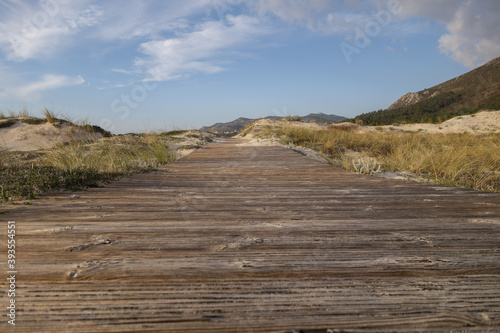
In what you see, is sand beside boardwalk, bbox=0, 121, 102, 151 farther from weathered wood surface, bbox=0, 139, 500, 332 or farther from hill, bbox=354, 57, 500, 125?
hill, bbox=354, 57, 500, 125

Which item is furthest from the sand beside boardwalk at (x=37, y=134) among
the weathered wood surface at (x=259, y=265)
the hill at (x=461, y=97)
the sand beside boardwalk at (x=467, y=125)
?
the hill at (x=461, y=97)

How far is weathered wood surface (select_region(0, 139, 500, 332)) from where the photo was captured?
0.92 metres

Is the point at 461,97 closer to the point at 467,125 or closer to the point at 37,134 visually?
the point at 467,125

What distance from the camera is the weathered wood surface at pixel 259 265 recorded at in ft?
3.03

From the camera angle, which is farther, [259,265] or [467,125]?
[467,125]

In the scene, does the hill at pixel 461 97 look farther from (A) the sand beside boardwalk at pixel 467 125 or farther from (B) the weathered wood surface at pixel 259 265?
(B) the weathered wood surface at pixel 259 265

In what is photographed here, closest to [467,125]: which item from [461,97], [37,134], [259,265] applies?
[259,265]

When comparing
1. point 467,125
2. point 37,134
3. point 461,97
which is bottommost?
point 37,134

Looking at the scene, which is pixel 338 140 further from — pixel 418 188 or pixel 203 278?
pixel 203 278

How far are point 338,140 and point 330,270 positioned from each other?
711 cm

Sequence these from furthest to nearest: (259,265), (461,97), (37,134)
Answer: (461,97) < (37,134) < (259,265)

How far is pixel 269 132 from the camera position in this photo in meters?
11.2

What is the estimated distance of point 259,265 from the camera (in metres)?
1.24

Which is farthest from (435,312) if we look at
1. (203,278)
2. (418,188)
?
(418,188)
